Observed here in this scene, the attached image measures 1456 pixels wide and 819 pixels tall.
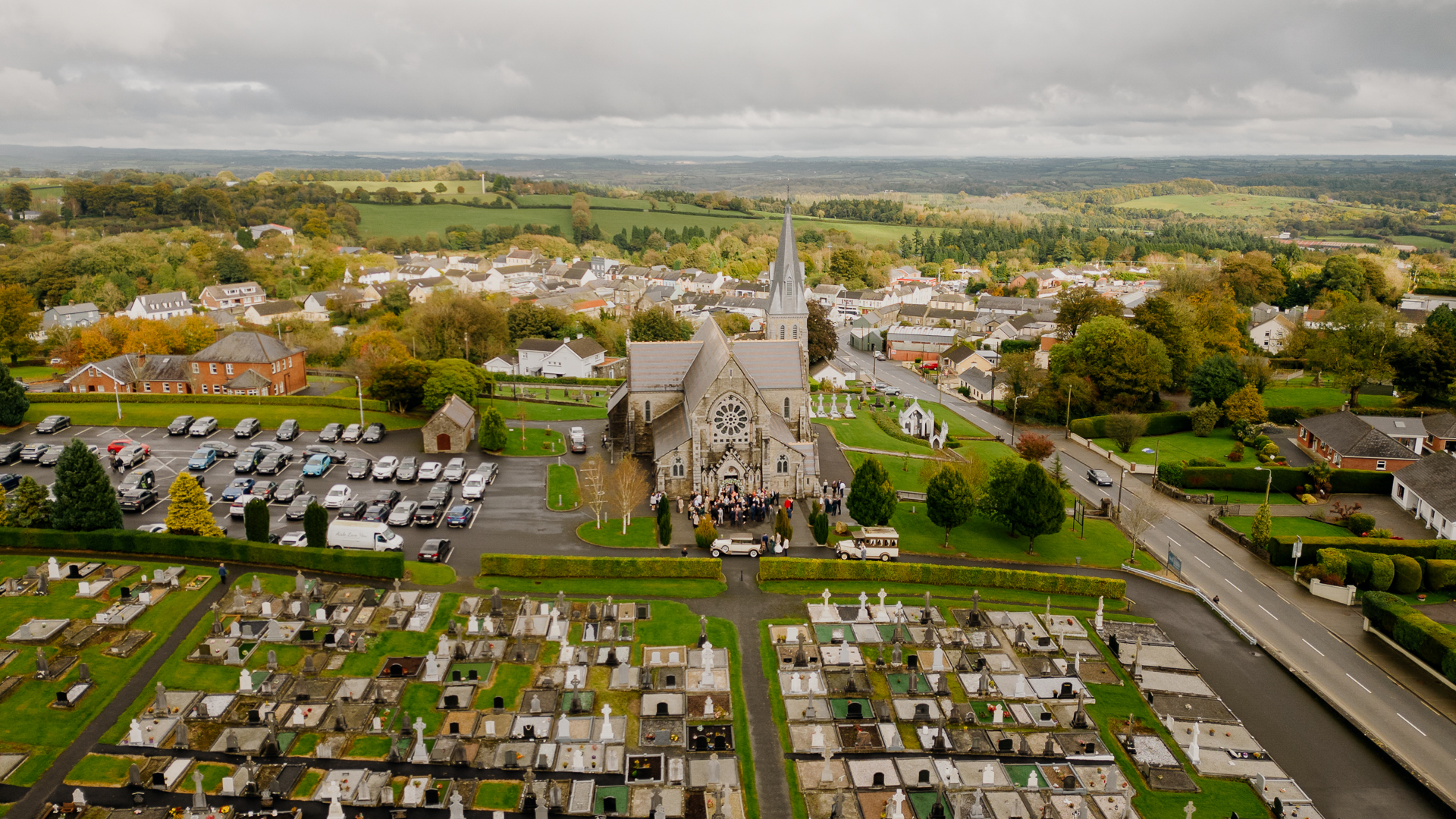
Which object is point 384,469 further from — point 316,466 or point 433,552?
point 433,552

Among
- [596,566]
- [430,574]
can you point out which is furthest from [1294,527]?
[430,574]

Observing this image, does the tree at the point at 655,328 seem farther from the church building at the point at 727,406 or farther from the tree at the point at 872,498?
the tree at the point at 872,498

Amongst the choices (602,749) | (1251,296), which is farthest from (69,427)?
(1251,296)

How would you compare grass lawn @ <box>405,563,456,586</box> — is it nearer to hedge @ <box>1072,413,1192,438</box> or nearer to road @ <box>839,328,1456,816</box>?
road @ <box>839,328,1456,816</box>

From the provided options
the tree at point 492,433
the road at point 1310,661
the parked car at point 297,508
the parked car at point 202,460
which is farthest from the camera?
the tree at point 492,433

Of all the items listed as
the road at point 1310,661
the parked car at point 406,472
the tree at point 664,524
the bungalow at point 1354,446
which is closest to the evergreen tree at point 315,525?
the parked car at point 406,472

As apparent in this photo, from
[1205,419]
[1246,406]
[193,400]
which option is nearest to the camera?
[193,400]
